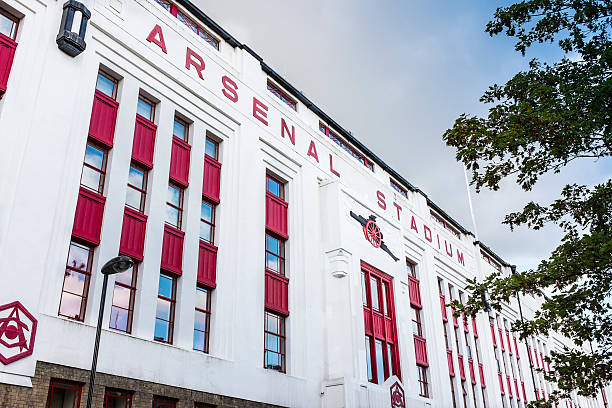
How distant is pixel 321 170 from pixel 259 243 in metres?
6.73

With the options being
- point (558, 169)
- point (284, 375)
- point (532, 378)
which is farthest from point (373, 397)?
point (532, 378)

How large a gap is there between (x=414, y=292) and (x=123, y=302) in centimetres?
1894

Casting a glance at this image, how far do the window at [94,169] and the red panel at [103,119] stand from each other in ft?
1.09

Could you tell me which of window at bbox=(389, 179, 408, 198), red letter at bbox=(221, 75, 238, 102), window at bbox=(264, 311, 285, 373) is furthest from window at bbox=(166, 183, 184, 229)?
window at bbox=(389, 179, 408, 198)

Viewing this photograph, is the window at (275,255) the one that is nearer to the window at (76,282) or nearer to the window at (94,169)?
the window at (94,169)

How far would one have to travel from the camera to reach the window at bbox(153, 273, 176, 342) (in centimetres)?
1717

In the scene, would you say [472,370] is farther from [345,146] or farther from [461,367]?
[345,146]

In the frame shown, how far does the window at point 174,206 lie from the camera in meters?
19.0

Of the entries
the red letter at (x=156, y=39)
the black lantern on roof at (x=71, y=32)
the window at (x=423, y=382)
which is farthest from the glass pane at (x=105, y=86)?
the window at (x=423, y=382)

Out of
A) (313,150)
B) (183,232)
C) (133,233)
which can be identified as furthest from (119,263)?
(313,150)

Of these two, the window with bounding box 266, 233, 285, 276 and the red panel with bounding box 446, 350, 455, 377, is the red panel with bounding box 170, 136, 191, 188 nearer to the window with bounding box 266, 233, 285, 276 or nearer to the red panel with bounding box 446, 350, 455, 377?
the window with bounding box 266, 233, 285, 276

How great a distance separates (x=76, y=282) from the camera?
609 inches

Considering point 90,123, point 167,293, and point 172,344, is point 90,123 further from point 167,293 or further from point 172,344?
point 172,344

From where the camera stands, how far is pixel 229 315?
19.4 metres
